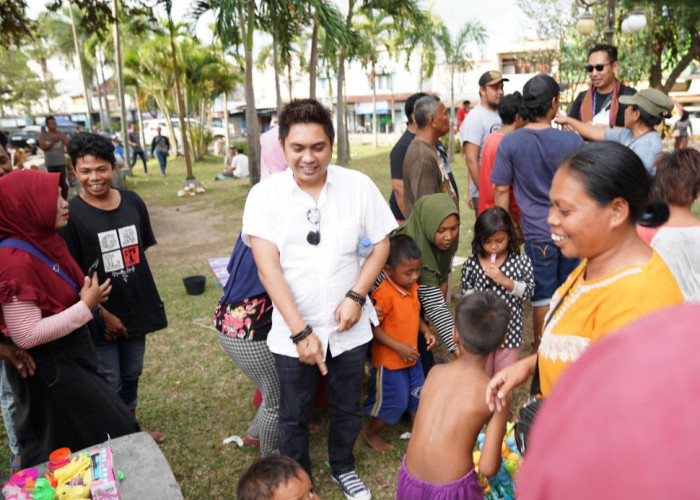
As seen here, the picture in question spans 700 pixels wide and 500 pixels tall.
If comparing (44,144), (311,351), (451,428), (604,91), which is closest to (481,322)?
(451,428)

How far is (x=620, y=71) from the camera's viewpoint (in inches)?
613

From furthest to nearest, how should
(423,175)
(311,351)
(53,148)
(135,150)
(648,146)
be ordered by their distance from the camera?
(135,150) → (53,148) → (423,175) → (648,146) → (311,351)

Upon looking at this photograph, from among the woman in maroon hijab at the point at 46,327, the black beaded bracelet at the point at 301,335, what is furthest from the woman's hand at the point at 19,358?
the black beaded bracelet at the point at 301,335

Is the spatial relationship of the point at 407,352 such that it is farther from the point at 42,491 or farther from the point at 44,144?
the point at 44,144

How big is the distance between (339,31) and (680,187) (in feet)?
33.8

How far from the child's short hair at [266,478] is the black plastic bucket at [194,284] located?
452cm

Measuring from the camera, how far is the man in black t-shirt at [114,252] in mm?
2975

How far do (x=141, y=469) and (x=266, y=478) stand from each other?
712 mm

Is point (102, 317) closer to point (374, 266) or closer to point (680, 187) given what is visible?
point (374, 266)

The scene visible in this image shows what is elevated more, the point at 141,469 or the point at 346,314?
the point at 346,314

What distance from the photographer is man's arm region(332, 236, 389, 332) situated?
2580 millimetres

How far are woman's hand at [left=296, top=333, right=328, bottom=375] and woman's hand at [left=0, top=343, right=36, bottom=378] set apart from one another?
1.20 meters

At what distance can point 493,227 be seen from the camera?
338cm

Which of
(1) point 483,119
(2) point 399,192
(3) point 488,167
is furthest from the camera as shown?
(1) point 483,119
